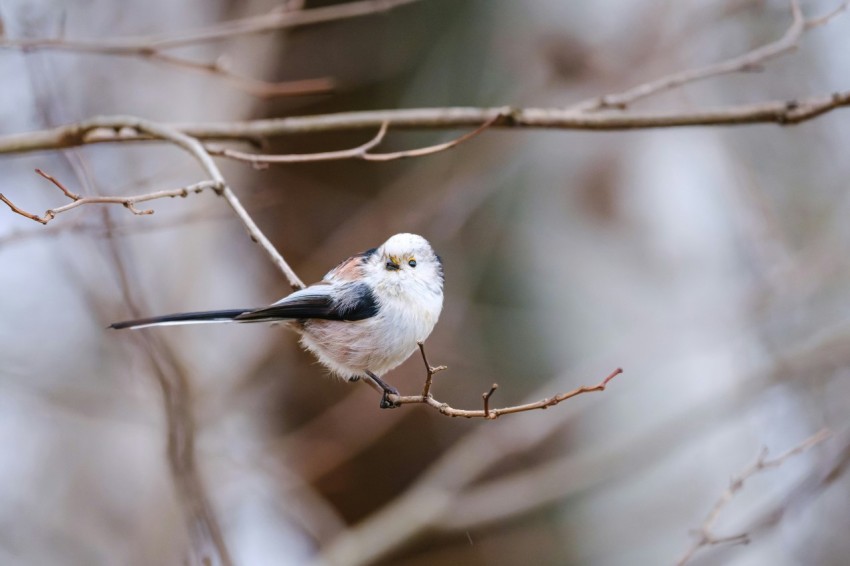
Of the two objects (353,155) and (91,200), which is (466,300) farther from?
(91,200)

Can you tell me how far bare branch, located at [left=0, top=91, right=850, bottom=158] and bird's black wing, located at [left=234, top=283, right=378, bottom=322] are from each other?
0.79m

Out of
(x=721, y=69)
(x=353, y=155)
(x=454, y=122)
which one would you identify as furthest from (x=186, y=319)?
(x=721, y=69)

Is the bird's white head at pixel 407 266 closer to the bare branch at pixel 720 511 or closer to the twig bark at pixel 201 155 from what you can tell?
the twig bark at pixel 201 155

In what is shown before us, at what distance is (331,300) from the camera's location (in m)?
2.79

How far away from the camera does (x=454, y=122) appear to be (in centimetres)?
330

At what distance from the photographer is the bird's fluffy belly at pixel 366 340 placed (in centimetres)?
269

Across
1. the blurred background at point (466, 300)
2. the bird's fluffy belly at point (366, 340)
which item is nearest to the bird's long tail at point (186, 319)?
the bird's fluffy belly at point (366, 340)

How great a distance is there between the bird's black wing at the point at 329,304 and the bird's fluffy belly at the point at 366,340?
0.04m

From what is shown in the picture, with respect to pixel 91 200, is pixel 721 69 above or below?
above

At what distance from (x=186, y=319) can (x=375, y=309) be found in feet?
2.01

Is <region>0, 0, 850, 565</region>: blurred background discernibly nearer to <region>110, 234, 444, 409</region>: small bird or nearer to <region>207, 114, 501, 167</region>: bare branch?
<region>207, 114, 501, 167</region>: bare branch

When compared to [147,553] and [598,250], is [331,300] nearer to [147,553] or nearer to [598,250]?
[147,553]

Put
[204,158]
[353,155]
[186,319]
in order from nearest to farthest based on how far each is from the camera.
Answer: [186,319] < [204,158] < [353,155]

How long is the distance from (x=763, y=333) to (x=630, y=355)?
0.85m
